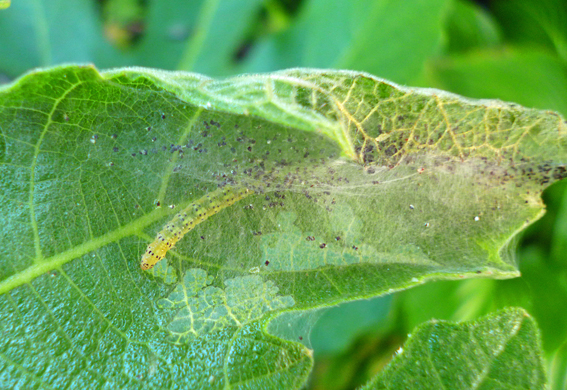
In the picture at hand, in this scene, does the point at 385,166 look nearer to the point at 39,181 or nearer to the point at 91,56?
the point at 39,181

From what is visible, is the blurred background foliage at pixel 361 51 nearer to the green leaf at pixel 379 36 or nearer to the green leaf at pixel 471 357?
the green leaf at pixel 379 36

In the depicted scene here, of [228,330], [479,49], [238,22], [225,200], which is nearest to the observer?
[228,330]

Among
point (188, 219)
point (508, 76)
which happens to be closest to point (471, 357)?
point (188, 219)

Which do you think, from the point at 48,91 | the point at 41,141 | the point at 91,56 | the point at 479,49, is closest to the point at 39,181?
the point at 41,141

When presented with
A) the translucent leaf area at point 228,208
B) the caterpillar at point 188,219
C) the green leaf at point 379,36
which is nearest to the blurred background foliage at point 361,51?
the green leaf at point 379,36

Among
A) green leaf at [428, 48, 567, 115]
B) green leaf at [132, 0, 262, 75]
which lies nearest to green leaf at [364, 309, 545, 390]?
green leaf at [428, 48, 567, 115]

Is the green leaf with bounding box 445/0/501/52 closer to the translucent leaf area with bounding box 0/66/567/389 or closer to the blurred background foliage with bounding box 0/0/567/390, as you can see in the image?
the blurred background foliage with bounding box 0/0/567/390

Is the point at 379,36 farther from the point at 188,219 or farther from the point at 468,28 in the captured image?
the point at 188,219
